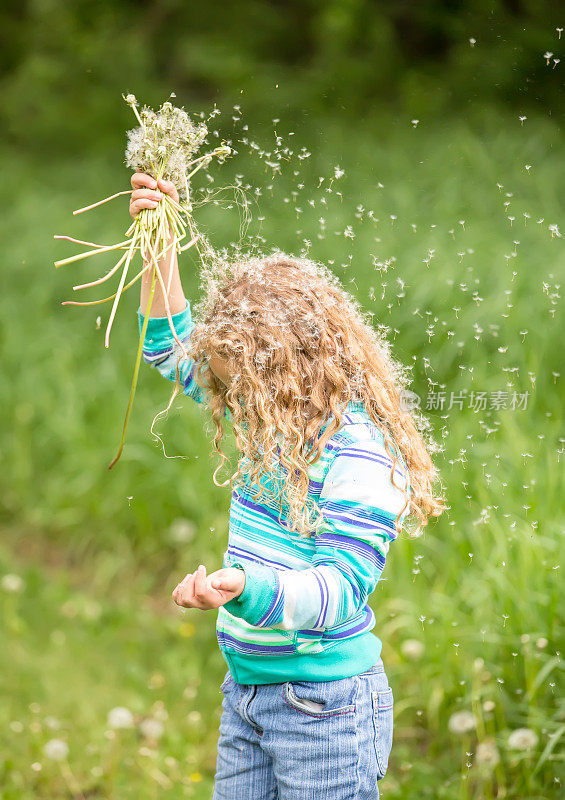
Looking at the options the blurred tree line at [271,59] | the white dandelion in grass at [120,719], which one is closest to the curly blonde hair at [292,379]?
the white dandelion in grass at [120,719]

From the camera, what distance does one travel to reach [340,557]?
1.22 m

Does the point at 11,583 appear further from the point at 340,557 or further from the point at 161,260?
the point at 340,557

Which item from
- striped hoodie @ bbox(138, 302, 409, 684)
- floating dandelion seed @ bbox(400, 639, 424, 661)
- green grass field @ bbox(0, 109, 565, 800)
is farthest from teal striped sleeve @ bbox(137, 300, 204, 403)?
floating dandelion seed @ bbox(400, 639, 424, 661)

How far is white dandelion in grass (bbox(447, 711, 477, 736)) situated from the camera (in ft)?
6.77

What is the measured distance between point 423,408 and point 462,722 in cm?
102

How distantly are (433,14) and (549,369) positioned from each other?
3070 mm

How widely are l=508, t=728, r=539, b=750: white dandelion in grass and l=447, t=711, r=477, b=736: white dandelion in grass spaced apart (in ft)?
0.37

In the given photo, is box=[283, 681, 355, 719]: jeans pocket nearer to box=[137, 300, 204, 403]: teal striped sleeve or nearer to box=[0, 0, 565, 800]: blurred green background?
box=[137, 300, 204, 403]: teal striped sleeve

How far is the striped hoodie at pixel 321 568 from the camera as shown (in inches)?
46.4

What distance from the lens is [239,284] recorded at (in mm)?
1399

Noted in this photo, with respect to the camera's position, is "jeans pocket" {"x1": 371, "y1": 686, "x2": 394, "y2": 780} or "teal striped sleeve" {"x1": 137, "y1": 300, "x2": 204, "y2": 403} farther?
"teal striped sleeve" {"x1": 137, "y1": 300, "x2": 204, "y2": 403}

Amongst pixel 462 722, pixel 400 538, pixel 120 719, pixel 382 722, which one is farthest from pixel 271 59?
pixel 382 722

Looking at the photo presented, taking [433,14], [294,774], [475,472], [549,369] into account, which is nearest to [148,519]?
[475,472]

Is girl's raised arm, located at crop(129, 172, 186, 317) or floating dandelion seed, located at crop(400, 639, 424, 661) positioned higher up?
girl's raised arm, located at crop(129, 172, 186, 317)
